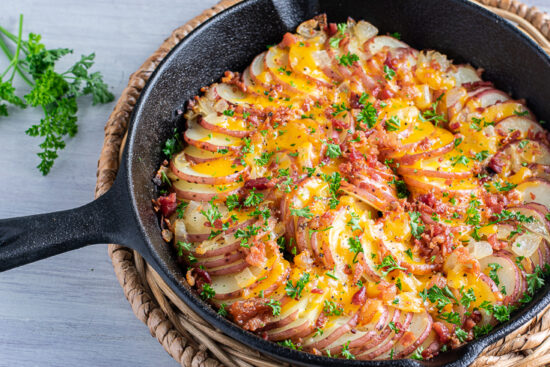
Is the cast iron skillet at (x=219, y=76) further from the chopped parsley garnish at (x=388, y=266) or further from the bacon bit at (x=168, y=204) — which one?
the chopped parsley garnish at (x=388, y=266)

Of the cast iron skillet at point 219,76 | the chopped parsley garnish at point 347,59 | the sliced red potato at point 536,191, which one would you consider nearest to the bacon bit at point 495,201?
the sliced red potato at point 536,191

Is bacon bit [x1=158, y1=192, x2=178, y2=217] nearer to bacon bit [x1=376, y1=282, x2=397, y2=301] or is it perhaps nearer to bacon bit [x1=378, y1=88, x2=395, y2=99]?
bacon bit [x1=376, y1=282, x2=397, y2=301]

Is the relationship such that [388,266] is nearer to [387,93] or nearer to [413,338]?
[413,338]

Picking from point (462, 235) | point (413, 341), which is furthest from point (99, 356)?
point (462, 235)

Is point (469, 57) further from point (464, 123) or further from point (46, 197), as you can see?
point (46, 197)

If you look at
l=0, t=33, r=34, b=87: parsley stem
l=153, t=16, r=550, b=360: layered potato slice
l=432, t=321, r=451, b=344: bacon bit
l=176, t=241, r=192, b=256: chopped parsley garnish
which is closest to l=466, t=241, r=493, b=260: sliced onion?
l=153, t=16, r=550, b=360: layered potato slice

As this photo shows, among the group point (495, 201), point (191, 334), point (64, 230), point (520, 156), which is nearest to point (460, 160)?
point (495, 201)
